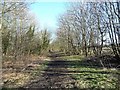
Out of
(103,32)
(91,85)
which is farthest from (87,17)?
(91,85)

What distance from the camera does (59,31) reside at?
179 ft

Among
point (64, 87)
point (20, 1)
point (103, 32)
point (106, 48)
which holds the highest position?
point (20, 1)

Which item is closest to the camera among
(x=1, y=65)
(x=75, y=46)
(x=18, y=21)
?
(x=1, y=65)

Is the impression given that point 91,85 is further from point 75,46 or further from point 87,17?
point 75,46

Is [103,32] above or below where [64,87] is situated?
above

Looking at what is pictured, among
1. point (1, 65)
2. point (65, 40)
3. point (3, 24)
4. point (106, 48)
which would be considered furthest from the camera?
point (65, 40)

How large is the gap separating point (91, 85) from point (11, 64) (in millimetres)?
8825

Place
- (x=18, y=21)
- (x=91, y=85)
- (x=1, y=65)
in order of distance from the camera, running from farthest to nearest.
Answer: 1. (x=18, y=21)
2. (x=1, y=65)
3. (x=91, y=85)

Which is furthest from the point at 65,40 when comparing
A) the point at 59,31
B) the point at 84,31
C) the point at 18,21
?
the point at 18,21

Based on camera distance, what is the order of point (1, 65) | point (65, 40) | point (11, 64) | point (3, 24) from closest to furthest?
point (1, 65)
point (11, 64)
point (3, 24)
point (65, 40)

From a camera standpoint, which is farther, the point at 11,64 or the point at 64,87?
the point at 11,64

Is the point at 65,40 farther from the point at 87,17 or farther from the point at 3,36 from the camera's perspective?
the point at 3,36

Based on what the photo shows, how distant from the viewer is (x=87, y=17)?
3456 centimetres

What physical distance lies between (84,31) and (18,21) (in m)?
16.5
